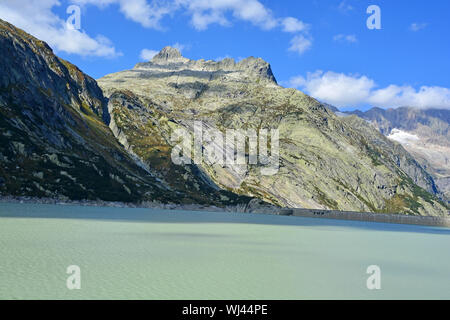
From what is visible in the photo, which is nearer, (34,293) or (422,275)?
(34,293)

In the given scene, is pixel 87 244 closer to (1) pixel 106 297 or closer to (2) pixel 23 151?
(1) pixel 106 297

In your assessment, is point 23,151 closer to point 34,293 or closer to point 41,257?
point 41,257

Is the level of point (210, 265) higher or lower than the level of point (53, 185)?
lower

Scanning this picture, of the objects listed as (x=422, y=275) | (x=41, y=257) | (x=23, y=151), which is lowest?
(x=422, y=275)
